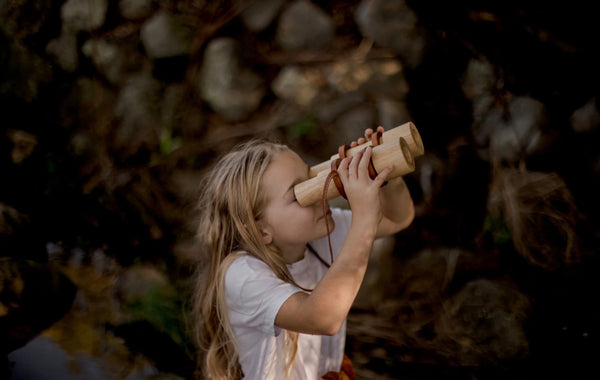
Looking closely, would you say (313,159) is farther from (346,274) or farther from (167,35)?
(346,274)

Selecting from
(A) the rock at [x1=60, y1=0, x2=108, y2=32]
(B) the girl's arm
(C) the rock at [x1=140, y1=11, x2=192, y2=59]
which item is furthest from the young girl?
(A) the rock at [x1=60, y1=0, x2=108, y2=32]

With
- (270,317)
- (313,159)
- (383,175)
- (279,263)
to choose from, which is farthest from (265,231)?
(313,159)

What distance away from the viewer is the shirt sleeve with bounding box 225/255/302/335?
1183 mm

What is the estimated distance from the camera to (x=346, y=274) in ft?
3.73

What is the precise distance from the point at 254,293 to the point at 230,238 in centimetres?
21

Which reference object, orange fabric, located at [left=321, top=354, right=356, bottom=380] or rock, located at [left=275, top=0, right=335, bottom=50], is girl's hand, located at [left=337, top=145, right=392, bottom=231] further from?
rock, located at [left=275, top=0, right=335, bottom=50]

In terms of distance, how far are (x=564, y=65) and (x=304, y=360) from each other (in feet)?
4.52

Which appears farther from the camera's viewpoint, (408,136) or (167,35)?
(167,35)

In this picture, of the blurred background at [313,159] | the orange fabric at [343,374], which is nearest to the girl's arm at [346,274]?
the orange fabric at [343,374]

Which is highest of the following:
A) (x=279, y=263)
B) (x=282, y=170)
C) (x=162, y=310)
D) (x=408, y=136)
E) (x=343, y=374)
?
(x=408, y=136)

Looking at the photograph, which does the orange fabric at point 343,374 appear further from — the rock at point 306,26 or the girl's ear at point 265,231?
the rock at point 306,26

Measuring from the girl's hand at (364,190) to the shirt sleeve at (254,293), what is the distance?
0.22 m

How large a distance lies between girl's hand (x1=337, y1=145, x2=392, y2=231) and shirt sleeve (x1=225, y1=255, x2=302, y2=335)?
0.22 m

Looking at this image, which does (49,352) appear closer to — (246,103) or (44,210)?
(44,210)
